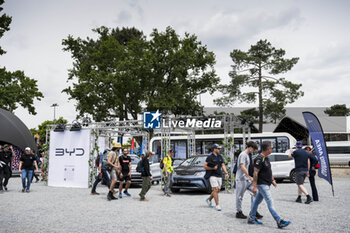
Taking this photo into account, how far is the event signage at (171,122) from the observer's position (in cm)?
1363

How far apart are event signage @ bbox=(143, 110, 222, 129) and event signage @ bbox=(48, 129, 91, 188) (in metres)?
3.26

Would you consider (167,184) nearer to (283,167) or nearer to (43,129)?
(283,167)

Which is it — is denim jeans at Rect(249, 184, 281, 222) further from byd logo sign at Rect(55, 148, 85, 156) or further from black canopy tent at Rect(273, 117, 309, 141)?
black canopy tent at Rect(273, 117, 309, 141)

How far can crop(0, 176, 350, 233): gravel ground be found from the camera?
6.07m

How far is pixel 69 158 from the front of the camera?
15.3m

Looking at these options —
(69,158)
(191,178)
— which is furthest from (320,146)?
→ (69,158)

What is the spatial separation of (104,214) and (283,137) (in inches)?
667

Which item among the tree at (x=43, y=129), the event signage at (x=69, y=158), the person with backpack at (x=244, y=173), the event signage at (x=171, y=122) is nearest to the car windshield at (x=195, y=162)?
the event signage at (x=171, y=122)

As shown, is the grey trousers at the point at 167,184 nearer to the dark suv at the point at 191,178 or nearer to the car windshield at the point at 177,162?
the dark suv at the point at 191,178

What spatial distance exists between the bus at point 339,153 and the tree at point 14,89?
87.8 feet

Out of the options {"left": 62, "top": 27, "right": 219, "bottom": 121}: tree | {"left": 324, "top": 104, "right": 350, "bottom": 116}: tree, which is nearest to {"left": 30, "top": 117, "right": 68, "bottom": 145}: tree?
{"left": 62, "top": 27, "right": 219, "bottom": 121}: tree

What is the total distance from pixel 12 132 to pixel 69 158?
11.7m

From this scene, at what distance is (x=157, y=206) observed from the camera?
358 inches

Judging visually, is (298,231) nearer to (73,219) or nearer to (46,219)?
(73,219)
